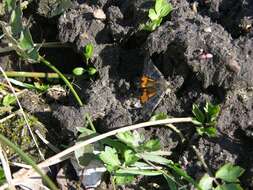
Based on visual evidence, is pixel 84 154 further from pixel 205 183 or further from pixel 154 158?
pixel 205 183

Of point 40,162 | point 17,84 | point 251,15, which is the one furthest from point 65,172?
point 251,15

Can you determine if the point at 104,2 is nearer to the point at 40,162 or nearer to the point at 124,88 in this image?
the point at 124,88

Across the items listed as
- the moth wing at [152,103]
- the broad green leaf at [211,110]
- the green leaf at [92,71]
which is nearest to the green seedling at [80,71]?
the green leaf at [92,71]

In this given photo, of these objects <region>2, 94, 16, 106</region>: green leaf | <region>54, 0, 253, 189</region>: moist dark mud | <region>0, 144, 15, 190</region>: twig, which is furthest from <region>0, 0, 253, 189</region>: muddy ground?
<region>0, 144, 15, 190</region>: twig

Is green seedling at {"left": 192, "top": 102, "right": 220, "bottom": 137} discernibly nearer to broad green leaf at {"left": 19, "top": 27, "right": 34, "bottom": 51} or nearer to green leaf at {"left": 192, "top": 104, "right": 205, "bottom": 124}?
green leaf at {"left": 192, "top": 104, "right": 205, "bottom": 124}

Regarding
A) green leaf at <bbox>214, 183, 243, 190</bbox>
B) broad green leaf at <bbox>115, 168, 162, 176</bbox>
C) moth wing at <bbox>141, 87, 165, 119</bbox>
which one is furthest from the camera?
moth wing at <bbox>141, 87, 165, 119</bbox>

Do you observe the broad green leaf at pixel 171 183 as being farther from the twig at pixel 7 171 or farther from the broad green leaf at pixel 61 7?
the broad green leaf at pixel 61 7
